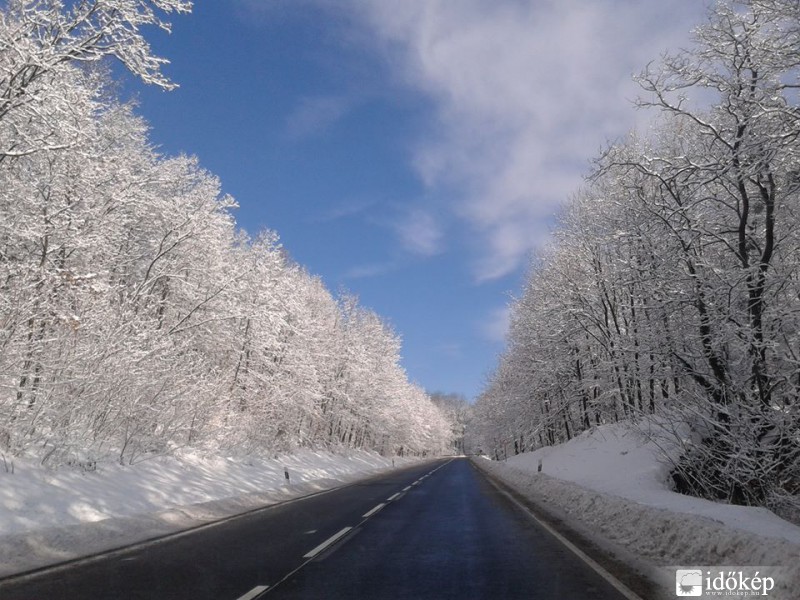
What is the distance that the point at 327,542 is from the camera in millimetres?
10211

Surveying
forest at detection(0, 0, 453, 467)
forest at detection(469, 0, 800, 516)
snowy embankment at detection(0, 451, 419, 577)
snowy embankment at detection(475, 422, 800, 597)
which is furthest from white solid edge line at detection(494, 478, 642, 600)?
forest at detection(0, 0, 453, 467)

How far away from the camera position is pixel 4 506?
9.87 meters

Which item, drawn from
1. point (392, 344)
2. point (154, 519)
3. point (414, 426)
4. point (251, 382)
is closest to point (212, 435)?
point (251, 382)

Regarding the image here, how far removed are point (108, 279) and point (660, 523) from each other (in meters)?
15.8

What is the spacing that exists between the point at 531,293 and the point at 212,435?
64.7 feet

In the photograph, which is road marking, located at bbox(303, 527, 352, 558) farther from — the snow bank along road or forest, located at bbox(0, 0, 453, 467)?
forest, located at bbox(0, 0, 453, 467)

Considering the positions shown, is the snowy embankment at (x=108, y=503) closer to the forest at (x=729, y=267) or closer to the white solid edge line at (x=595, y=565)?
the white solid edge line at (x=595, y=565)

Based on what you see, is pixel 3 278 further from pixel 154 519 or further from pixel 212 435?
pixel 212 435

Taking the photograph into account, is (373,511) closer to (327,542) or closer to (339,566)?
(327,542)

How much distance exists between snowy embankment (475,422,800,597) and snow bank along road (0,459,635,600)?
3.48 ft

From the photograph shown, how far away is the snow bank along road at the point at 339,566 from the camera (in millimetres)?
6602

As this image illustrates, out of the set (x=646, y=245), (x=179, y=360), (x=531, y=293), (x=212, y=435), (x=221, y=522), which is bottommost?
(x=221, y=522)

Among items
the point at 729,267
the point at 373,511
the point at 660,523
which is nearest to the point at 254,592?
the point at 660,523

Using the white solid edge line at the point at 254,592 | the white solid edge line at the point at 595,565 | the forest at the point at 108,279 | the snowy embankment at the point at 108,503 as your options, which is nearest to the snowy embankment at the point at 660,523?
the white solid edge line at the point at 595,565
